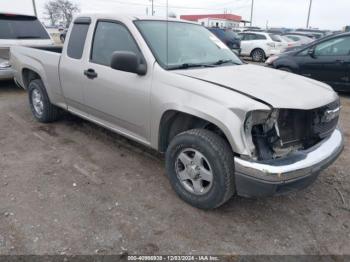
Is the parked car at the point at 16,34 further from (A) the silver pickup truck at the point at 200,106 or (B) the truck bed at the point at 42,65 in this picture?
(A) the silver pickup truck at the point at 200,106

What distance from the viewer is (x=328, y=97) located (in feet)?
9.81

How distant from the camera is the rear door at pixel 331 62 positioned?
7.42 m

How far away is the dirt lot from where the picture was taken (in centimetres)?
263

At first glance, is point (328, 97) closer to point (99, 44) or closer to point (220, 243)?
point (220, 243)

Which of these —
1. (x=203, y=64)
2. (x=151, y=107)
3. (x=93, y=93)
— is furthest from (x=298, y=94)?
(x=93, y=93)

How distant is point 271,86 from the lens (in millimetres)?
2924

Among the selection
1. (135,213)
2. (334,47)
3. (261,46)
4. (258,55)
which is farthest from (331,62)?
(258,55)

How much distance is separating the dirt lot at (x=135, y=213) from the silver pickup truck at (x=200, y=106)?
1.08ft

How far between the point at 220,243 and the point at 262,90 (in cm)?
133

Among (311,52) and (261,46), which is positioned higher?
(311,52)

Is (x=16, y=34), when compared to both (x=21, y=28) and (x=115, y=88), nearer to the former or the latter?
(x=21, y=28)

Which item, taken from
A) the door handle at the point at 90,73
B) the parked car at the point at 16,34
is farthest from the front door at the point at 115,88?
the parked car at the point at 16,34

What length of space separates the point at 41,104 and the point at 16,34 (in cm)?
333

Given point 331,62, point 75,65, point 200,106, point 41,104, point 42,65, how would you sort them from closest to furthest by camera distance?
point 200,106 < point 75,65 < point 42,65 < point 41,104 < point 331,62
